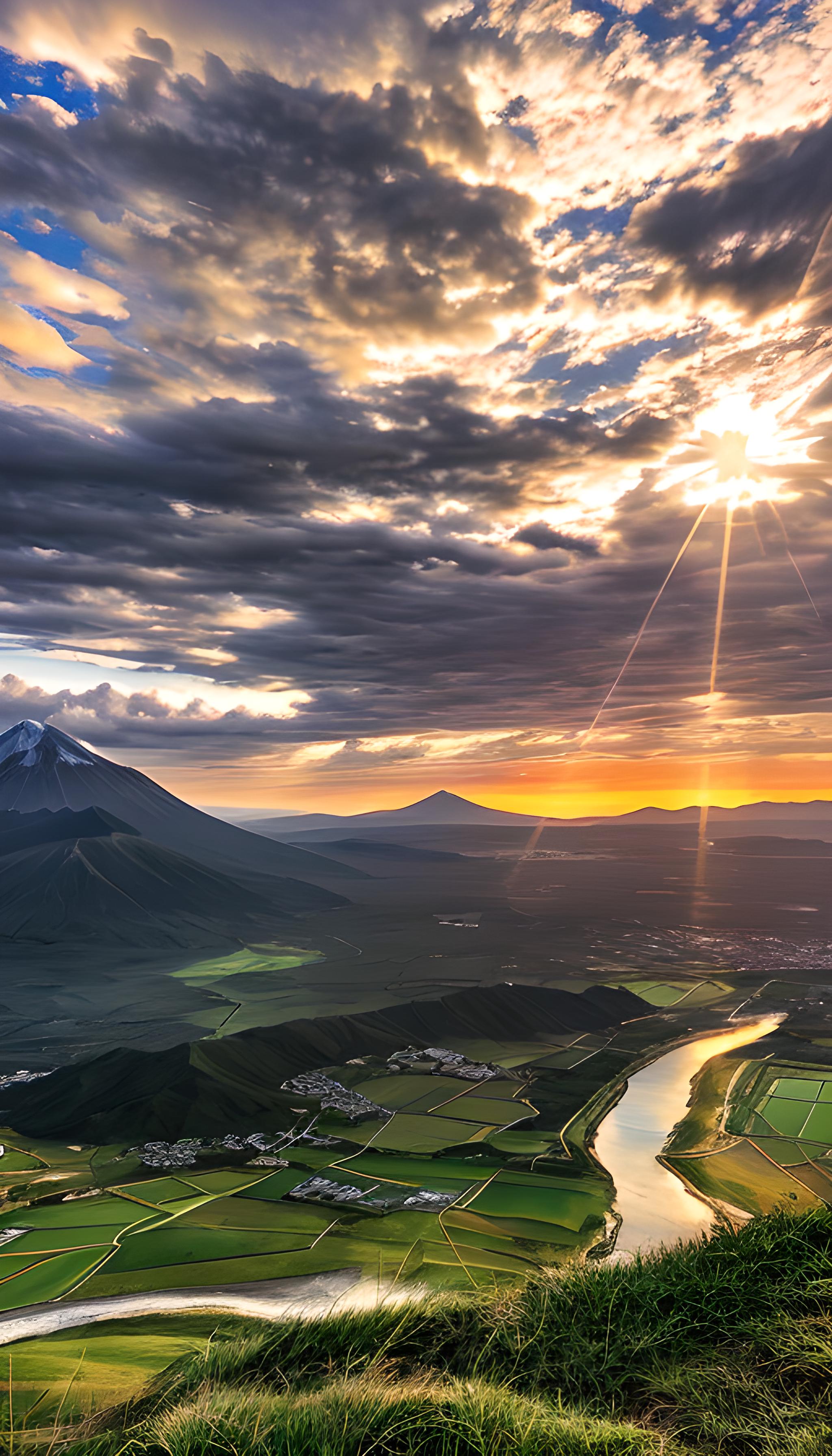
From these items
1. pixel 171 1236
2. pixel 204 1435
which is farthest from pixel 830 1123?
pixel 204 1435

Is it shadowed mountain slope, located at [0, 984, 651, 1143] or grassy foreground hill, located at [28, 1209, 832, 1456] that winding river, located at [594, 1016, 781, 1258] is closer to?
shadowed mountain slope, located at [0, 984, 651, 1143]

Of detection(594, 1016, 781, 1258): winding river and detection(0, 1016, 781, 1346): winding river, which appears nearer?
detection(0, 1016, 781, 1346): winding river

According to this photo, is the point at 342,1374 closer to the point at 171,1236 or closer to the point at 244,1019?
the point at 171,1236

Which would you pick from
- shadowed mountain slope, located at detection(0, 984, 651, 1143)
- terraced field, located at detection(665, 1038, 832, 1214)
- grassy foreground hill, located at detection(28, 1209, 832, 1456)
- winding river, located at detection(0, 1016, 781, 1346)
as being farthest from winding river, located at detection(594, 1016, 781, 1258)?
grassy foreground hill, located at detection(28, 1209, 832, 1456)

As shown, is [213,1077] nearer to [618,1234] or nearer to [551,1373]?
→ [618,1234]

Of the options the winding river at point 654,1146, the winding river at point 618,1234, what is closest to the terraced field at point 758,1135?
the winding river at point 654,1146

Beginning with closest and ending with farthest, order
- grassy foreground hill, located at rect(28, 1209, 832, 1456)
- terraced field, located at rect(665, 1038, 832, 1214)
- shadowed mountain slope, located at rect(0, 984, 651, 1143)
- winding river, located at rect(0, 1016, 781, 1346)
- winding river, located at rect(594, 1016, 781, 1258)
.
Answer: grassy foreground hill, located at rect(28, 1209, 832, 1456) → winding river, located at rect(0, 1016, 781, 1346) → winding river, located at rect(594, 1016, 781, 1258) → terraced field, located at rect(665, 1038, 832, 1214) → shadowed mountain slope, located at rect(0, 984, 651, 1143)

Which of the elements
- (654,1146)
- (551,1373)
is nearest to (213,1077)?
(654,1146)
